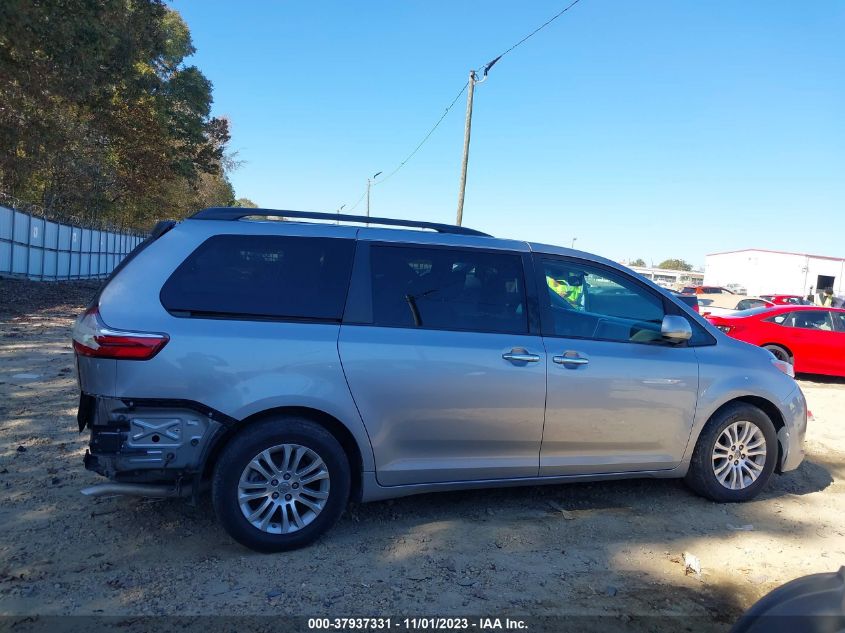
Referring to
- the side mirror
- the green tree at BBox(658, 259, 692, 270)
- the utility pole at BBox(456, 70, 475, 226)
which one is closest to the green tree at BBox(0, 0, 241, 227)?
the utility pole at BBox(456, 70, 475, 226)

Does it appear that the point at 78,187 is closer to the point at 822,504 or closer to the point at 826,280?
the point at 822,504

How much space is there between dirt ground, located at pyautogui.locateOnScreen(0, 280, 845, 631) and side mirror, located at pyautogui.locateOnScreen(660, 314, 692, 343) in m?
1.26

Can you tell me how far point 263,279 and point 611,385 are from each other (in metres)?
2.31

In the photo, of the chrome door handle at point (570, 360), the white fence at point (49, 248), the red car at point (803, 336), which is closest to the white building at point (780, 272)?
the red car at point (803, 336)

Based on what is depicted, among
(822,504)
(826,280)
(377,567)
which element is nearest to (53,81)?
(377,567)

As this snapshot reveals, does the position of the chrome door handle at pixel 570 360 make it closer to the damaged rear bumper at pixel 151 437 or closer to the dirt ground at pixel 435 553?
the dirt ground at pixel 435 553

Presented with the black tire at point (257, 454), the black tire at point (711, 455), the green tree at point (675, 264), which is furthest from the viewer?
the green tree at point (675, 264)

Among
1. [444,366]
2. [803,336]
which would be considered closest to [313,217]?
[444,366]

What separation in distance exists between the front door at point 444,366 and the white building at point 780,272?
6165 cm

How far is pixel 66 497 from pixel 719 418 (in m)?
4.56

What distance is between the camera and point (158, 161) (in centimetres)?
3072

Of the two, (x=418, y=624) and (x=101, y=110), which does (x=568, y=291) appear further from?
(x=101, y=110)

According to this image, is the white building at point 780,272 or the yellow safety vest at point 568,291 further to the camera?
the white building at point 780,272

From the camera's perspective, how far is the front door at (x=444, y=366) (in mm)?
3664
